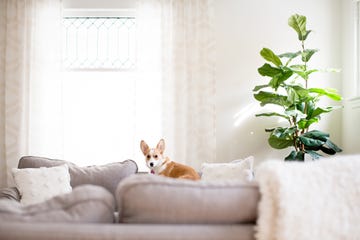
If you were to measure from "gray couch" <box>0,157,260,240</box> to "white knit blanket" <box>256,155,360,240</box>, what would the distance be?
8cm

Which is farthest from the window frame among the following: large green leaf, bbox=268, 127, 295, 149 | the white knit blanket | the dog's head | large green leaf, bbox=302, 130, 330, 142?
the white knit blanket

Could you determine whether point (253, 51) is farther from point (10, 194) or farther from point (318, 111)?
point (10, 194)

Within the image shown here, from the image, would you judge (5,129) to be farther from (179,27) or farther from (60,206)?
(60,206)

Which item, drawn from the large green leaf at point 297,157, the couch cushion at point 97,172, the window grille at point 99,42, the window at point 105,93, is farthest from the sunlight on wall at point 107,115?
the large green leaf at point 297,157

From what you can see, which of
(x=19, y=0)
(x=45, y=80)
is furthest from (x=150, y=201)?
(x=19, y=0)

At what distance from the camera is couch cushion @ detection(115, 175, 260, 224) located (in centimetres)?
124

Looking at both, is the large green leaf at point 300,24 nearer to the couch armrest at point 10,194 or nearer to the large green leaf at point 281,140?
the large green leaf at point 281,140

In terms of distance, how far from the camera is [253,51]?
455 centimetres

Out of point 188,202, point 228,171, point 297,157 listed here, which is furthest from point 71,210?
point 297,157

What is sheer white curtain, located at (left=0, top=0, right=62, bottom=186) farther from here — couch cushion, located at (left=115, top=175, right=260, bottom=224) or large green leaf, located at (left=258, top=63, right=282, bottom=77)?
couch cushion, located at (left=115, top=175, right=260, bottom=224)

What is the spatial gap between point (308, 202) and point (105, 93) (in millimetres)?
3797

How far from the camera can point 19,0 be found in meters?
4.55

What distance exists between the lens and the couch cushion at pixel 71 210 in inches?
50.3

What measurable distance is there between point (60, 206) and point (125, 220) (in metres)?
0.22
